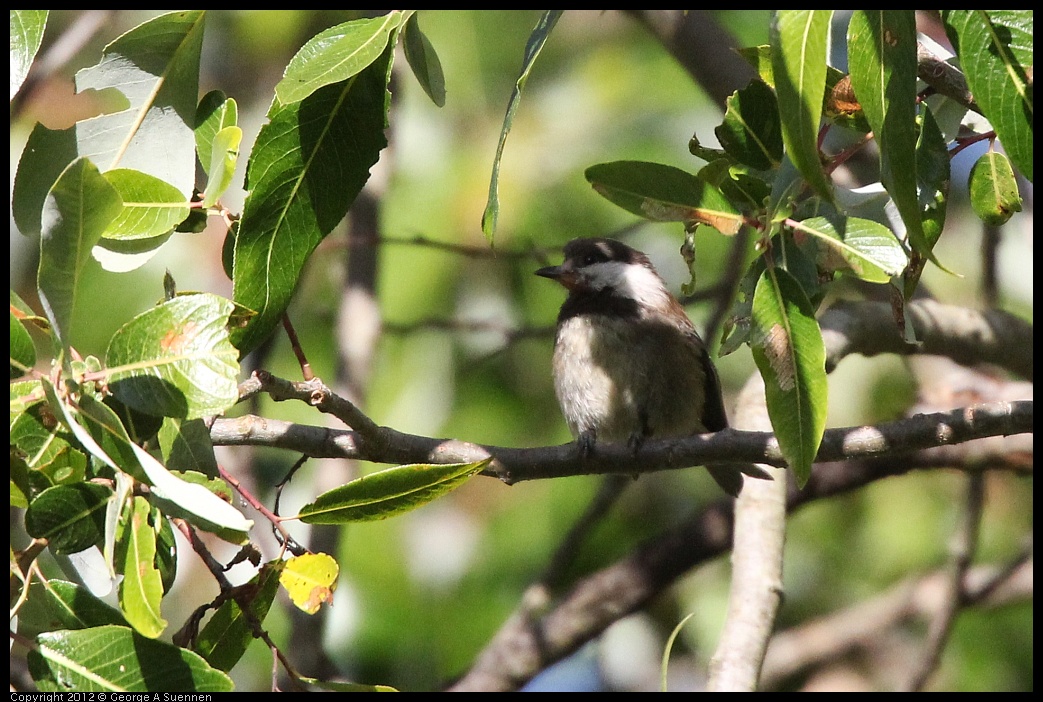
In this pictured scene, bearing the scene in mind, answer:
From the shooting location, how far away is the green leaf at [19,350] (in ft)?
6.02

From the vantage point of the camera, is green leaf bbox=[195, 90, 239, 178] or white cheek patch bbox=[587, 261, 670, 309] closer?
green leaf bbox=[195, 90, 239, 178]

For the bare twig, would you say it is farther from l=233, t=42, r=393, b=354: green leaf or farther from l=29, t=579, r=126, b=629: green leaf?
l=29, t=579, r=126, b=629: green leaf

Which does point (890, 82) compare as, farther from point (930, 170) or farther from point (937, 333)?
point (937, 333)

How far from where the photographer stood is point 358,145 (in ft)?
7.45

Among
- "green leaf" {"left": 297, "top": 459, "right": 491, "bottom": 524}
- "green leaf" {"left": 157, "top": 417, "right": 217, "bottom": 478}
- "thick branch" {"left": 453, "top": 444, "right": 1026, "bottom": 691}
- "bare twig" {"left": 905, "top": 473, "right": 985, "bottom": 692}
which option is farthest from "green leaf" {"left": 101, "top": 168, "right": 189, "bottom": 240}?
"bare twig" {"left": 905, "top": 473, "right": 985, "bottom": 692}

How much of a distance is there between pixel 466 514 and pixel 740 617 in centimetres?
273

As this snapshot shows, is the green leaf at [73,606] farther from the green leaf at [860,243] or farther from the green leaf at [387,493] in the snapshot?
the green leaf at [860,243]

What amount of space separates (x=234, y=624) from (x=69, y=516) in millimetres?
442

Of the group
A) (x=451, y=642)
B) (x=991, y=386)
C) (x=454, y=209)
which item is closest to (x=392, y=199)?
(x=454, y=209)

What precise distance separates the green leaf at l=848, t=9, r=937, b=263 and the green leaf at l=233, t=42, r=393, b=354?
0.98m

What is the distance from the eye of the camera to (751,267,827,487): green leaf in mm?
1937

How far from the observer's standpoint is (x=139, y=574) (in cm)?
174

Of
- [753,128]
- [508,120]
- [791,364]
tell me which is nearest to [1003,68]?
[753,128]

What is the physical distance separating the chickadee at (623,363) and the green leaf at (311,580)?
2.40 m
